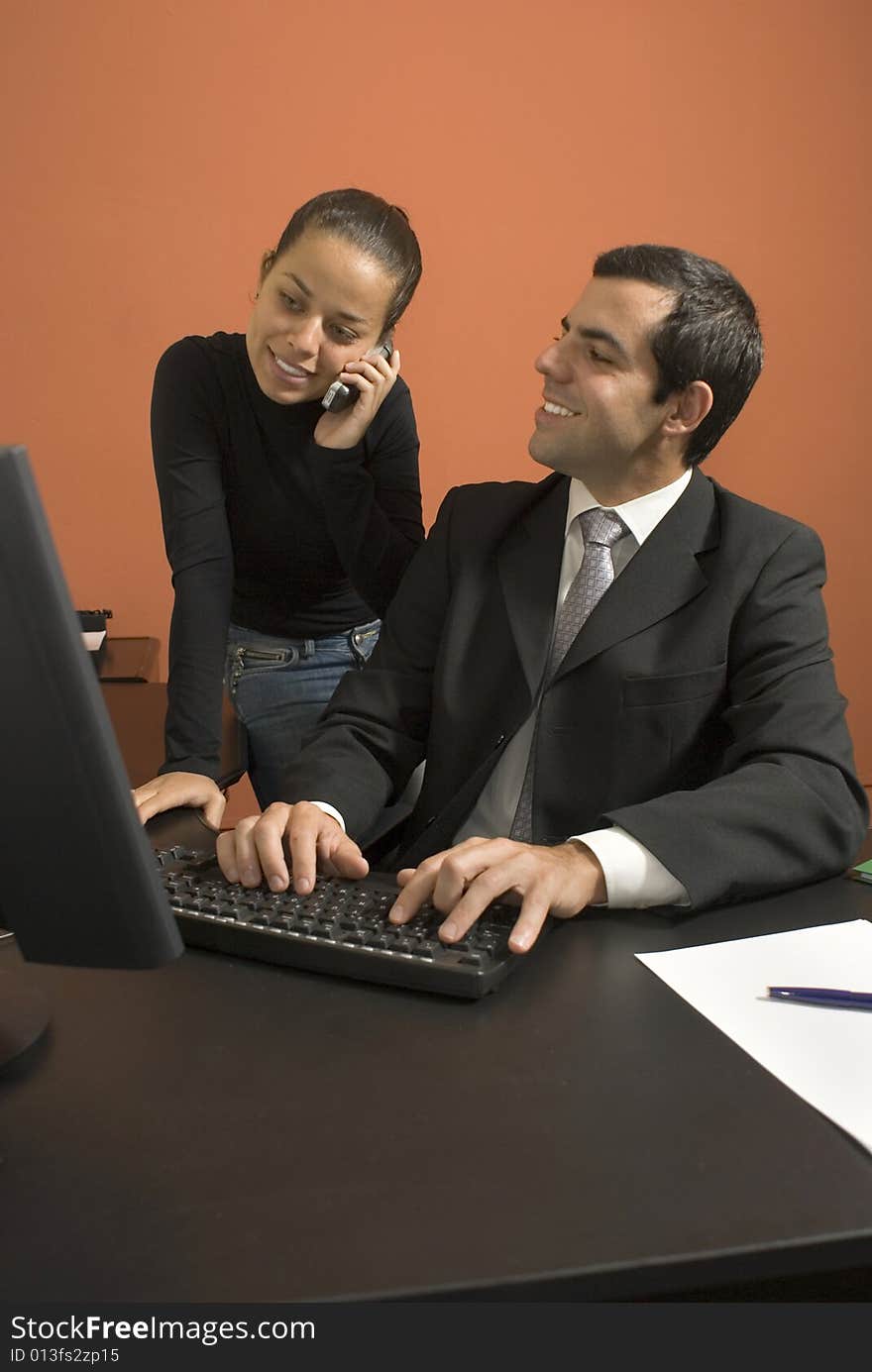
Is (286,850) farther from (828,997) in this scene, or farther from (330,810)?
(828,997)

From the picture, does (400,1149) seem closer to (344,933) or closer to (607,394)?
(344,933)

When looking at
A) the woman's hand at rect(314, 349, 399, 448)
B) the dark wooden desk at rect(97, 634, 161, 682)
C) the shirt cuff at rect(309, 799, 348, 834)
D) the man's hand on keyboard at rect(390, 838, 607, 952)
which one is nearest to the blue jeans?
the dark wooden desk at rect(97, 634, 161, 682)

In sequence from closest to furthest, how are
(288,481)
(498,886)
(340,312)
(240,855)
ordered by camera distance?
(498,886), (240,855), (340,312), (288,481)

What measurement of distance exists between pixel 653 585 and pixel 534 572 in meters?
0.17

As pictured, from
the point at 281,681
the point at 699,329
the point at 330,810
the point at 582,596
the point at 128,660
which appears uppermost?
the point at 699,329

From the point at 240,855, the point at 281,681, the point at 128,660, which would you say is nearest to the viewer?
the point at 240,855

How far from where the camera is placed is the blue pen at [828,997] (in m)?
0.92

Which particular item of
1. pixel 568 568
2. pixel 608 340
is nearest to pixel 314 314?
pixel 608 340

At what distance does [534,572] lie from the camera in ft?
5.31

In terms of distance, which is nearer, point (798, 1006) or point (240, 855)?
point (798, 1006)

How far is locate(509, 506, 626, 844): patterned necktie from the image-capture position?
1.55m

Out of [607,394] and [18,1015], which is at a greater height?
[607,394]

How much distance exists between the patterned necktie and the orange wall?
1908mm

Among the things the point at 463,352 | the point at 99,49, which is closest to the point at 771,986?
the point at 463,352
